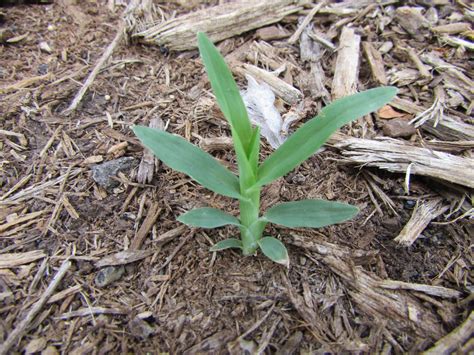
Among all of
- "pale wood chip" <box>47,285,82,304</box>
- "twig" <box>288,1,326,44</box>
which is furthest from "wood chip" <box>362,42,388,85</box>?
"pale wood chip" <box>47,285,82,304</box>

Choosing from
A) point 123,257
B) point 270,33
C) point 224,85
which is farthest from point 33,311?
point 270,33

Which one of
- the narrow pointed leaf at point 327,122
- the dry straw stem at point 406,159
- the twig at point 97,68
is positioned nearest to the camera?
the narrow pointed leaf at point 327,122

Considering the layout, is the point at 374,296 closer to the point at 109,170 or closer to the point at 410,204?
the point at 410,204

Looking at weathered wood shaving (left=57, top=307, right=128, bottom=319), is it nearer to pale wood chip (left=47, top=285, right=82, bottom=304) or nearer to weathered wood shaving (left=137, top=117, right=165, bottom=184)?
pale wood chip (left=47, top=285, right=82, bottom=304)

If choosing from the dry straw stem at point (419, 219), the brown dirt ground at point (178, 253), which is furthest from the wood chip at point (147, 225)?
the dry straw stem at point (419, 219)

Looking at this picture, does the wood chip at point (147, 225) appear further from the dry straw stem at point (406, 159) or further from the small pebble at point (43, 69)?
the small pebble at point (43, 69)
